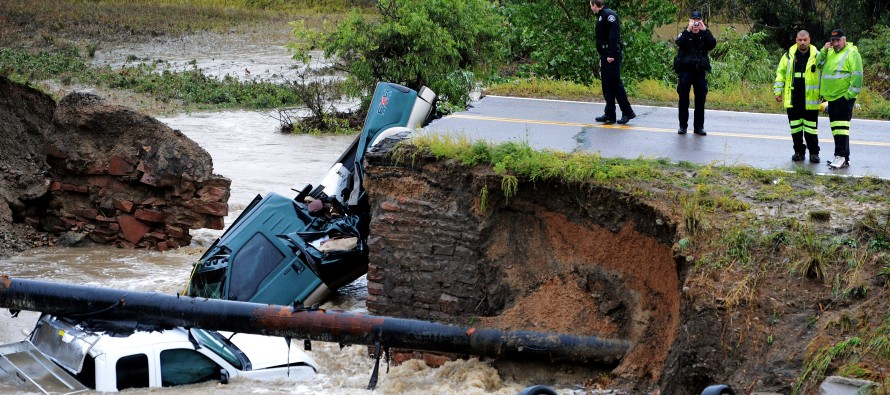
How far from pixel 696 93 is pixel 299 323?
640cm

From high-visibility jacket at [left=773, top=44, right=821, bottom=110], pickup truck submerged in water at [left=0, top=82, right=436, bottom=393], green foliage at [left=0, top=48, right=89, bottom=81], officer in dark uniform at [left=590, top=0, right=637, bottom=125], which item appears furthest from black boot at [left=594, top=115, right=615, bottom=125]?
green foliage at [left=0, top=48, right=89, bottom=81]

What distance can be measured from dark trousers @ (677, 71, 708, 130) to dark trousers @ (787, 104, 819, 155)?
1.53m

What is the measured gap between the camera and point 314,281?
12195 mm

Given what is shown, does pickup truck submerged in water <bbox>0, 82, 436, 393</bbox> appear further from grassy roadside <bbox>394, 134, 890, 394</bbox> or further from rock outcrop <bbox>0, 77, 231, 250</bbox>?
rock outcrop <bbox>0, 77, 231, 250</bbox>

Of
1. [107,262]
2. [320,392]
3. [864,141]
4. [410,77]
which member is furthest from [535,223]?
[410,77]

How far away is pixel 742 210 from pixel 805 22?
2447 cm

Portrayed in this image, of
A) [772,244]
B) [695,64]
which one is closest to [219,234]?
[695,64]

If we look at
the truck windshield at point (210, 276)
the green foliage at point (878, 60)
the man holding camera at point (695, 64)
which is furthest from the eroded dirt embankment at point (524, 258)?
the green foliage at point (878, 60)

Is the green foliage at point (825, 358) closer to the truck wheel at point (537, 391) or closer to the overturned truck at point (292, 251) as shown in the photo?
the truck wheel at point (537, 391)

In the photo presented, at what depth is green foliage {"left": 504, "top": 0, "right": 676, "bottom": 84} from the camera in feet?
66.1

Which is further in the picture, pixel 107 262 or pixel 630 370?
pixel 107 262

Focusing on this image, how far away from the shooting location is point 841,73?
35.5 ft

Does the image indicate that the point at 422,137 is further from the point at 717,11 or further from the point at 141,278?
the point at 717,11

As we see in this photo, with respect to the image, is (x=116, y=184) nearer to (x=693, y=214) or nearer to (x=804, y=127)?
(x=693, y=214)
